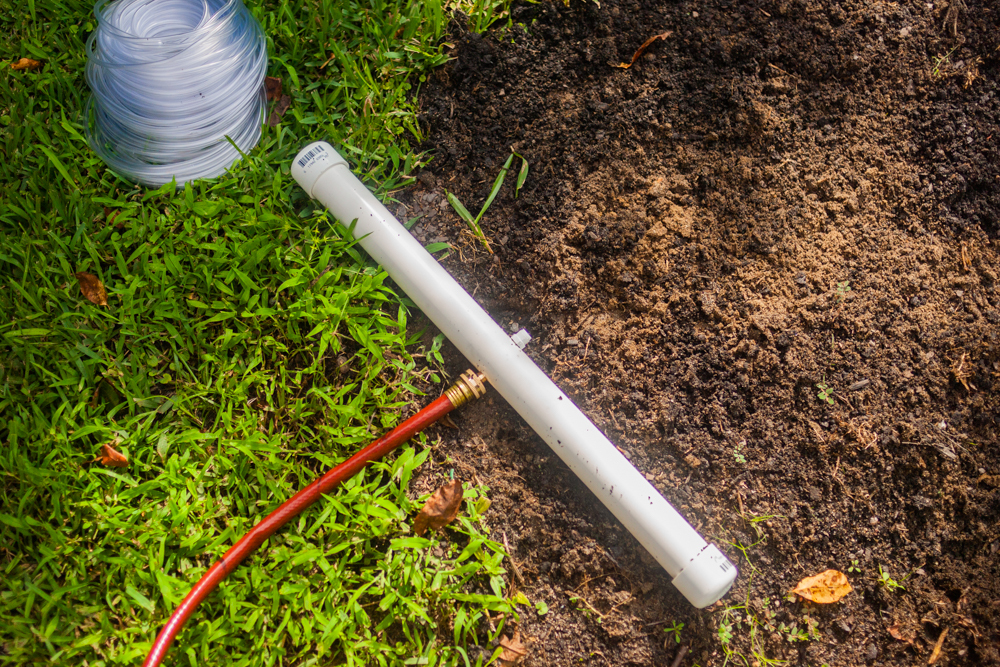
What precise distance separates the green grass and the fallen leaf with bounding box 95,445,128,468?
3cm

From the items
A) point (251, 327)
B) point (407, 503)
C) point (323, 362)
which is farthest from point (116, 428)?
point (407, 503)

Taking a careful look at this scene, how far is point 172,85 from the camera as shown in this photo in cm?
248

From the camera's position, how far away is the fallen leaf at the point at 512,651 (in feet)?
6.77

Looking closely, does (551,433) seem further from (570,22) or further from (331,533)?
(570,22)

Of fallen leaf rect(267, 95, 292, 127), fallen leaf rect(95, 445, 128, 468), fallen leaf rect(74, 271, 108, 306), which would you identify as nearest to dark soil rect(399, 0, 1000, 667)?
fallen leaf rect(267, 95, 292, 127)

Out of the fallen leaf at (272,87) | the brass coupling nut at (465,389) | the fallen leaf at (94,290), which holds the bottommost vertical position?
the brass coupling nut at (465,389)

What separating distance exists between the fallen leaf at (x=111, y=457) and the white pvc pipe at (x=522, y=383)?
1.20 metres

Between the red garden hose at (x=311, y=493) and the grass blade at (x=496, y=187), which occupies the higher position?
the grass blade at (x=496, y=187)

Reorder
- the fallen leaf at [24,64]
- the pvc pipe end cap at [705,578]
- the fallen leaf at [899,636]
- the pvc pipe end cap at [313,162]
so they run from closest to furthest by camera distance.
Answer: the pvc pipe end cap at [705,578] → the fallen leaf at [899,636] → the pvc pipe end cap at [313,162] → the fallen leaf at [24,64]

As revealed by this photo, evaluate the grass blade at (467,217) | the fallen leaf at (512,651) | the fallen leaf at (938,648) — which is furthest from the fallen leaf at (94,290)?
the fallen leaf at (938,648)

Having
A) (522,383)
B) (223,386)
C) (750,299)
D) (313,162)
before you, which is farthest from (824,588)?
(313,162)

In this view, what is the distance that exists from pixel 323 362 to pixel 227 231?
683 mm

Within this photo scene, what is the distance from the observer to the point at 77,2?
2.69 m

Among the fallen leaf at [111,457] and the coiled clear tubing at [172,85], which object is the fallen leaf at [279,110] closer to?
the coiled clear tubing at [172,85]
